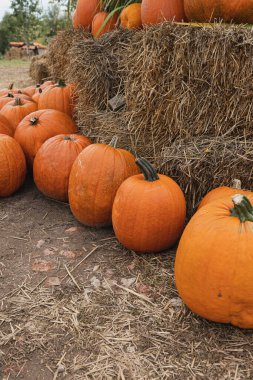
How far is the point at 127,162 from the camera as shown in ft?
10.1

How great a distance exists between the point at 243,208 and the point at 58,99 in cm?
326

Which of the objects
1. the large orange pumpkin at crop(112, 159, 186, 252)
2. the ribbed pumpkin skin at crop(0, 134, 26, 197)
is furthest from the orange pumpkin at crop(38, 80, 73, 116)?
the large orange pumpkin at crop(112, 159, 186, 252)

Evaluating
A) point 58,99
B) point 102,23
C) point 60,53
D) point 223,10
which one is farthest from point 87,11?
point 223,10

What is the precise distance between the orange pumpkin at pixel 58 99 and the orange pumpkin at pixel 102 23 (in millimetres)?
725

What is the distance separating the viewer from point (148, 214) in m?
2.57

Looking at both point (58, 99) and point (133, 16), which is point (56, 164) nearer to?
point (58, 99)

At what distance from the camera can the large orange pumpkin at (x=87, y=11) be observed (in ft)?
15.0

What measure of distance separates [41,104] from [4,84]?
916 centimetres

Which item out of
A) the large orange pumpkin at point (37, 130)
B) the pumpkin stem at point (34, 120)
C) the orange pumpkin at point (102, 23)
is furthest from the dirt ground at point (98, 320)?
the orange pumpkin at point (102, 23)

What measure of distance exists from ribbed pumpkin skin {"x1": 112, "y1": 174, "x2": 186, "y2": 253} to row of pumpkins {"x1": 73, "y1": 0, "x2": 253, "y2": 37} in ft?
4.47

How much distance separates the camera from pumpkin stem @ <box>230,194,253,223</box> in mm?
1910

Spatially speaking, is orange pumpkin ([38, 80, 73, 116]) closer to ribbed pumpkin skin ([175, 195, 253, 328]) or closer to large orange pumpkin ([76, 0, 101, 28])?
large orange pumpkin ([76, 0, 101, 28])

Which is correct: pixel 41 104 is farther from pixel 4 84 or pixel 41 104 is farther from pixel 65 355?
pixel 4 84

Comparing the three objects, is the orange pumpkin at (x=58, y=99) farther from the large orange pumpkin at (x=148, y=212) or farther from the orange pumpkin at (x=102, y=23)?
the large orange pumpkin at (x=148, y=212)
